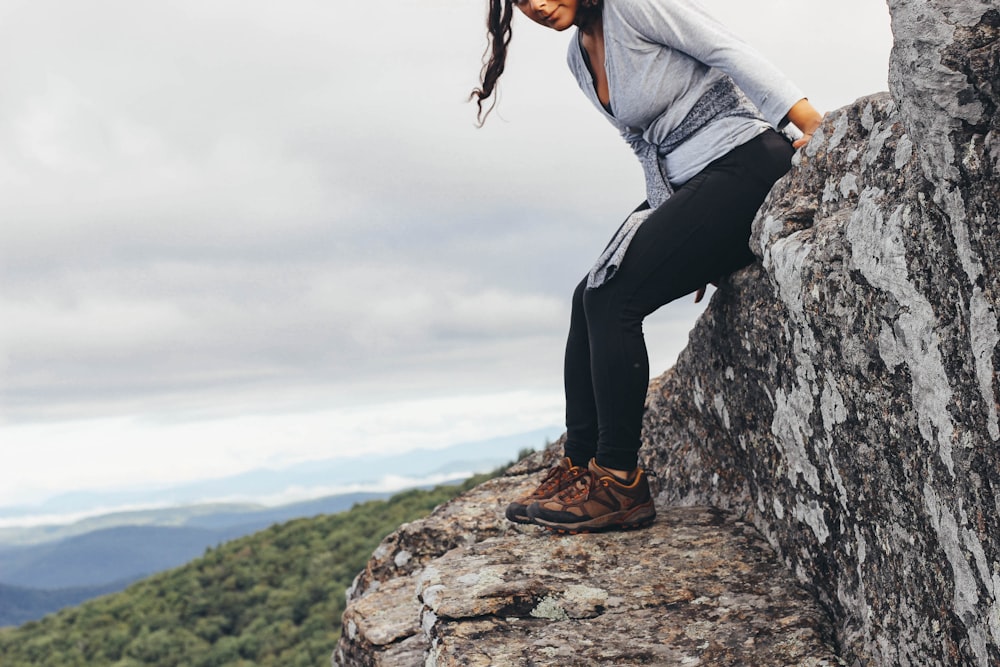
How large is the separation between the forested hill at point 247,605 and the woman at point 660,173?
21.2 m

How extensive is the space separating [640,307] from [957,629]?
7.35 feet

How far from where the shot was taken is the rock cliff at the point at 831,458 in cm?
276

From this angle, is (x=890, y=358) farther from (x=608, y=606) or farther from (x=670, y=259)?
(x=608, y=606)

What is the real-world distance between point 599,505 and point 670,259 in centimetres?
157

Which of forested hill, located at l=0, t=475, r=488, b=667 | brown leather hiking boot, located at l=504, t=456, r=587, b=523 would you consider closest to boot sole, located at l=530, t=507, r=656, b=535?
brown leather hiking boot, located at l=504, t=456, r=587, b=523

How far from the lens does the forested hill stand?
28750 millimetres

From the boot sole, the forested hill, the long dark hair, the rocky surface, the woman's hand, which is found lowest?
the forested hill

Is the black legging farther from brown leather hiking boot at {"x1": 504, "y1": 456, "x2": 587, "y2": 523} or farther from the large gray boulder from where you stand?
brown leather hiking boot at {"x1": 504, "y1": 456, "x2": 587, "y2": 523}

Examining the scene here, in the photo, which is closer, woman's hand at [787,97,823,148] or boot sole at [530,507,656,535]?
woman's hand at [787,97,823,148]

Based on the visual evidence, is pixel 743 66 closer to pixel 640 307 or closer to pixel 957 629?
pixel 640 307

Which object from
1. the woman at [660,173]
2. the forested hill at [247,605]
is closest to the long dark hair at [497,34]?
the woman at [660,173]

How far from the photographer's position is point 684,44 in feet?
15.7

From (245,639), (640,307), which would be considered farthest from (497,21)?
(245,639)

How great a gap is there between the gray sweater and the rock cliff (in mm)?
447
